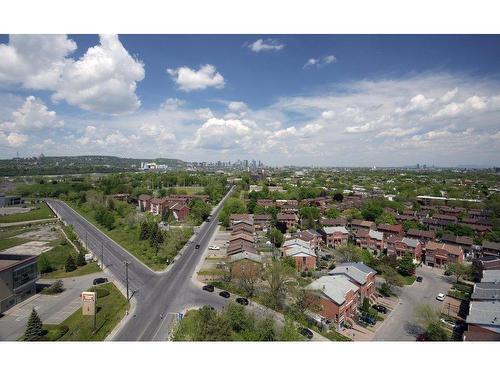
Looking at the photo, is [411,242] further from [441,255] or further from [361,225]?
[361,225]

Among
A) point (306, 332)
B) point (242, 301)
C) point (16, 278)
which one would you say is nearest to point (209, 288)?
point (242, 301)

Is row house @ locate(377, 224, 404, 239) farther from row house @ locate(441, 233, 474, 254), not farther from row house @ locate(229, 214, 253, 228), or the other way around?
row house @ locate(229, 214, 253, 228)

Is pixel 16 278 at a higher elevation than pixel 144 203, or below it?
below

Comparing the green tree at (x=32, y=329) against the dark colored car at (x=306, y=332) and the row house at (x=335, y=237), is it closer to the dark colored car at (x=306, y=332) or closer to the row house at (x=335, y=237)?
the dark colored car at (x=306, y=332)

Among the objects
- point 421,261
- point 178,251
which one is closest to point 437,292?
point 421,261

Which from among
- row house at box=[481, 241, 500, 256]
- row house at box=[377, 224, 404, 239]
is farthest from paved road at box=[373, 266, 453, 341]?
row house at box=[481, 241, 500, 256]

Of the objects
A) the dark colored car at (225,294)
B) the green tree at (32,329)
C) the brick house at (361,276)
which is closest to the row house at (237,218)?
the brick house at (361,276)
